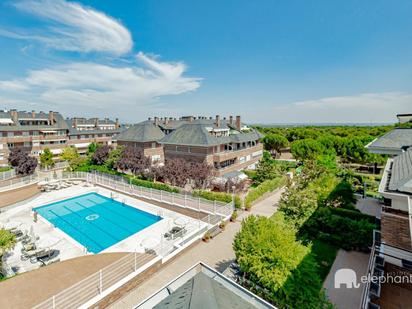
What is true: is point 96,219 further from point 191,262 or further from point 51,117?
point 51,117

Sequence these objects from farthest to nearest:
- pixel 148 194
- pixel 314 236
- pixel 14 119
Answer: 1. pixel 14 119
2. pixel 148 194
3. pixel 314 236

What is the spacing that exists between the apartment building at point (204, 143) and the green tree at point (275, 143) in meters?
14.9

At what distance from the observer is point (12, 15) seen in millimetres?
18375

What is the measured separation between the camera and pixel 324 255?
14.8 metres

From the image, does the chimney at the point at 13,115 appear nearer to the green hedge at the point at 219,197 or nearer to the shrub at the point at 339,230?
the green hedge at the point at 219,197

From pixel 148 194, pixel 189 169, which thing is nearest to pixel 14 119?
pixel 148 194

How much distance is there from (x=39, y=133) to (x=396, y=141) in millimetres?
61576

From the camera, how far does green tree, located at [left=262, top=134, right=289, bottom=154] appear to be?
61344mm

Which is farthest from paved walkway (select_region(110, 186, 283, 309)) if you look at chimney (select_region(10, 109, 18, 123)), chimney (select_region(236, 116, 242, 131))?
chimney (select_region(10, 109, 18, 123))

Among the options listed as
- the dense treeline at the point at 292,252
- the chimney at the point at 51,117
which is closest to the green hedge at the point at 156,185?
the dense treeline at the point at 292,252

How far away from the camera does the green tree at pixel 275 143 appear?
61.3m

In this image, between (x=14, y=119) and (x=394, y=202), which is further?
(x=14, y=119)

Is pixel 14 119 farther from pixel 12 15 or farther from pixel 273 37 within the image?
pixel 273 37

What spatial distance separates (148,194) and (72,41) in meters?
18.9
